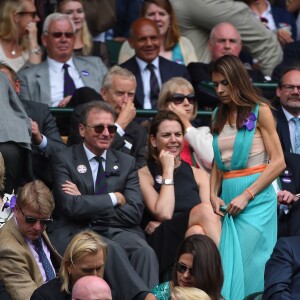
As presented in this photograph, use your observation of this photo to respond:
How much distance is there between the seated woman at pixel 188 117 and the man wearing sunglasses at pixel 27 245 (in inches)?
90.6

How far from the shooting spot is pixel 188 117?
1219cm

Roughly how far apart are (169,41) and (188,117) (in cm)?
219

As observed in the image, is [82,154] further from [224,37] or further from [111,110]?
[224,37]

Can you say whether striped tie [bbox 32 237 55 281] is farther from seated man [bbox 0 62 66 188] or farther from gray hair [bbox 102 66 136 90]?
gray hair [bbox 102 66 136 90]

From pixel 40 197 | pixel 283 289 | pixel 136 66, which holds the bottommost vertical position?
pixel 283 289

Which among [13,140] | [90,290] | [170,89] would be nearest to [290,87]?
[170,89]

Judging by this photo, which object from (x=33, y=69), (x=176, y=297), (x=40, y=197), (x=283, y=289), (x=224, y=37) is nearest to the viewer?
(x=176, y=297)

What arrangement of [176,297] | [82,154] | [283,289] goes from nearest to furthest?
[176,297] < [283,289] < [82,154]

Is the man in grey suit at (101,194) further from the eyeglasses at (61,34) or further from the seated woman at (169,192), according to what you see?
the eyeglasses at (61,34)

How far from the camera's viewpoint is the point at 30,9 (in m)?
13.4

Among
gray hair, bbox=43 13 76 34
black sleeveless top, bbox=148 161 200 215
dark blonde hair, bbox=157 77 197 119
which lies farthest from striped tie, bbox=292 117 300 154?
gray hair, bbox=43 13 76 34

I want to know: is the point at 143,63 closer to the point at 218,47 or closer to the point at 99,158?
the point at 218,47

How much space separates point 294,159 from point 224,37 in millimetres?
2727

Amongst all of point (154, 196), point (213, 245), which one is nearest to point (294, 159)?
point (154, 196)
